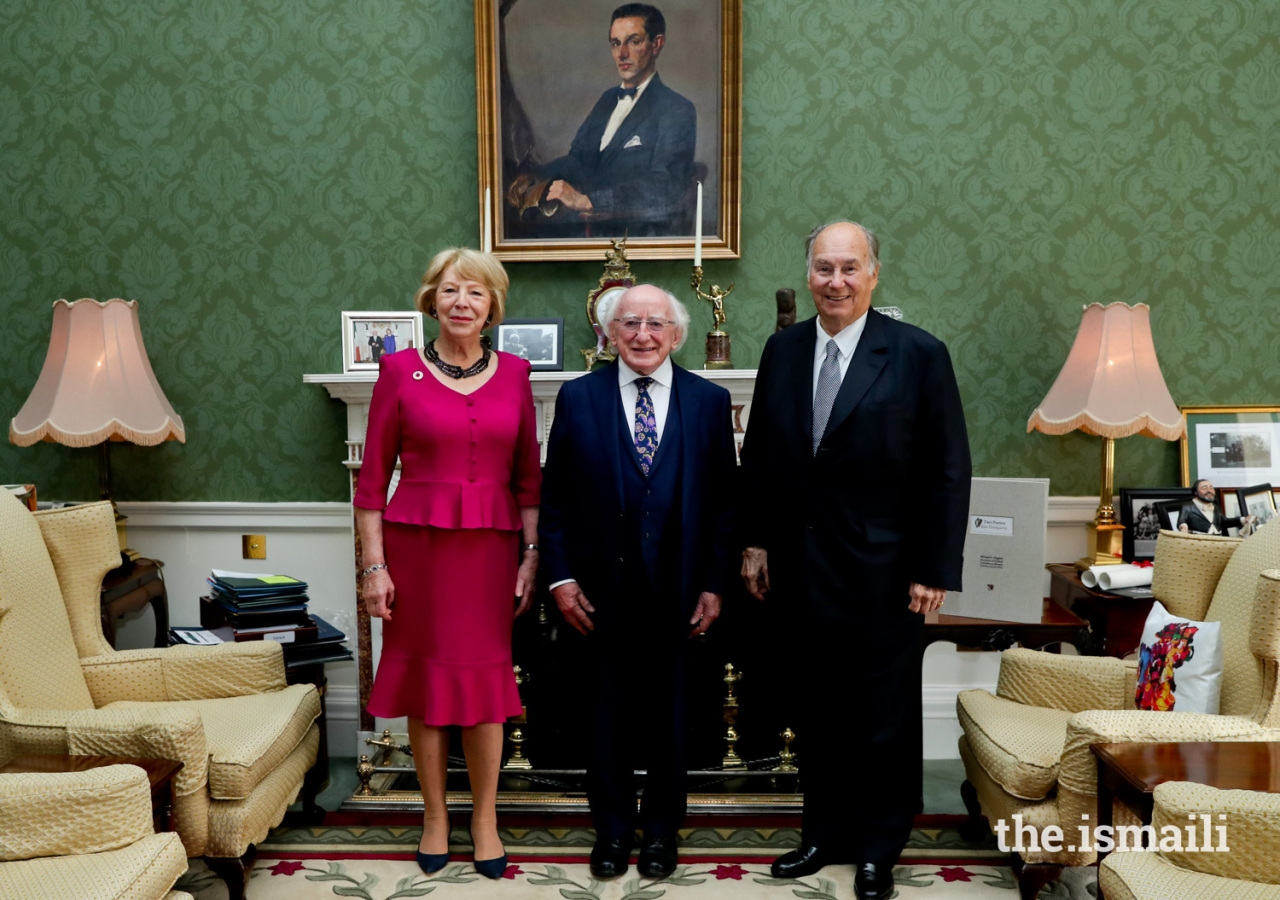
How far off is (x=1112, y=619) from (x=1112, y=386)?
2.34ft

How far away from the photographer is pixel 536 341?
3.20m

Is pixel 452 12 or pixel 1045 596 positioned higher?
pixel 452 12

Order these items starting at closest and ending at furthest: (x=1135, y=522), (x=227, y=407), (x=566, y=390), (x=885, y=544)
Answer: (x=885, y=544) → (x=566, y=390) → (x=1135, y=522) → (x=227, y=407)

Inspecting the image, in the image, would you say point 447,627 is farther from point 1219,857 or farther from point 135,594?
point 1219,857

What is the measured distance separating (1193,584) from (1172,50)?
6.34 feet

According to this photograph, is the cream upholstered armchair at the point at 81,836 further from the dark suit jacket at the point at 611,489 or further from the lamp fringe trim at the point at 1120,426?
the lamp fringe trim at the point at 1120,426

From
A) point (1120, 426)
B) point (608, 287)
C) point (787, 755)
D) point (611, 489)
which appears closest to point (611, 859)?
point (787, 755)

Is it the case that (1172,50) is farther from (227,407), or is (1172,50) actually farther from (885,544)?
(227,407)

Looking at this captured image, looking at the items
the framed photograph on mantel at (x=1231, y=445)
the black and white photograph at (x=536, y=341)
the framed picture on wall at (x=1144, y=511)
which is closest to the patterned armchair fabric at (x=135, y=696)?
the black and white photograph at (x=536, y=341)

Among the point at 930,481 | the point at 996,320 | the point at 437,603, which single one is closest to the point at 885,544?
the point at 930,481

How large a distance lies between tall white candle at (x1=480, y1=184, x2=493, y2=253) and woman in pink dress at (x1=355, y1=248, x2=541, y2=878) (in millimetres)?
726

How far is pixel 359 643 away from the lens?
10.6ft

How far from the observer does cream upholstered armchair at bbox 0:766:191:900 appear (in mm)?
1646

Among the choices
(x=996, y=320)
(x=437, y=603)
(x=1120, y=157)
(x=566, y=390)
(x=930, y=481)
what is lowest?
(x=437, y=603)
